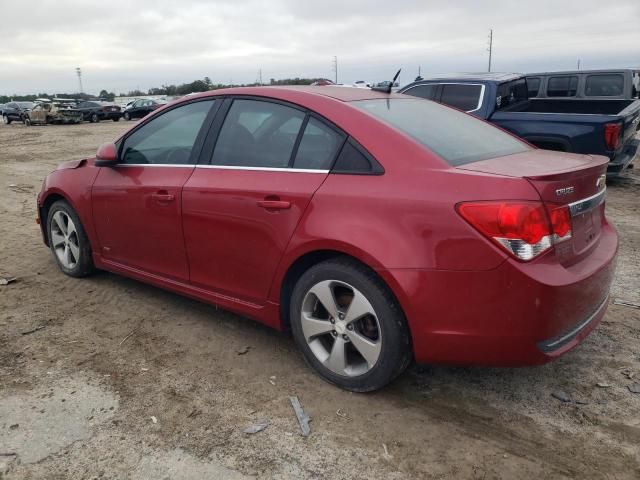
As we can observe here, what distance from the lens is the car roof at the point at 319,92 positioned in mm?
3357

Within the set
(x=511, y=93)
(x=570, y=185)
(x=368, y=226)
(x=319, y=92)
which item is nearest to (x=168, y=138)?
(x=319, y=92)

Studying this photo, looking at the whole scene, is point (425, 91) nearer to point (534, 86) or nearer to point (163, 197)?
point (534, 86)

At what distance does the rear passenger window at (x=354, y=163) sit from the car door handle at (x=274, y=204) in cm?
32

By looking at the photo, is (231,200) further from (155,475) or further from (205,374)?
(155,475)

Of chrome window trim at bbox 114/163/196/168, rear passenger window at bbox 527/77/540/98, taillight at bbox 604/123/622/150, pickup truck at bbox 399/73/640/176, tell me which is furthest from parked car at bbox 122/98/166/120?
chrome window trim at bbox 114/163/196/168

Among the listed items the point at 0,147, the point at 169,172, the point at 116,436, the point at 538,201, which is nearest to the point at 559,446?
the point at 538,201

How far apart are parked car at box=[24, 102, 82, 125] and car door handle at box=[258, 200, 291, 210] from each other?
3242 centimetres

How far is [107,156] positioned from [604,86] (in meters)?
11.0

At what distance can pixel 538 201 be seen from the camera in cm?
244

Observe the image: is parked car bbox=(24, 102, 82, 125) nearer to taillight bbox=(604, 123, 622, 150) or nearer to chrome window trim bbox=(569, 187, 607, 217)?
taillight bbox=(604, 123, 622, 150)

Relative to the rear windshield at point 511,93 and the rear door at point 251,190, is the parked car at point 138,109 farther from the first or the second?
the rear door at point 251,190

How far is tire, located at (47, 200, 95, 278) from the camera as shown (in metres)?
4.62

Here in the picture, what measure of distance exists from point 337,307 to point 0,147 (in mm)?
19139

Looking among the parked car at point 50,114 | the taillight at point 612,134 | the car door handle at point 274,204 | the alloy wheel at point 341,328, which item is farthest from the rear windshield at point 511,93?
the parked car at point 50,114
